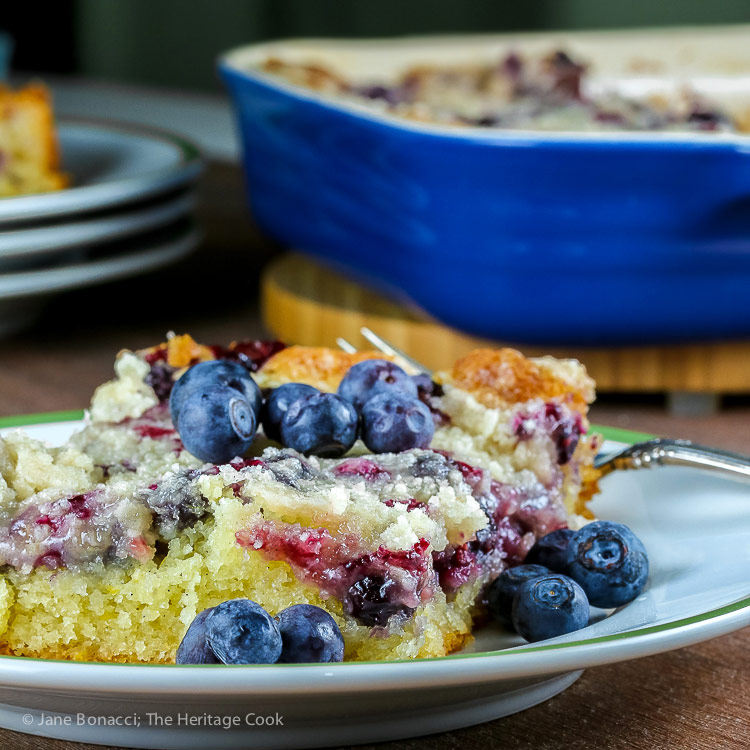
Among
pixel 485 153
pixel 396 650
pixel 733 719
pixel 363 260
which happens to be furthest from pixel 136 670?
pixel 363 260

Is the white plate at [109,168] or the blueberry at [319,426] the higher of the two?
the blueberry at [319,426]

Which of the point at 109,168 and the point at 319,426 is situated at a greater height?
the point at 319,426

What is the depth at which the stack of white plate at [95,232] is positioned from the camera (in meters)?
1.45

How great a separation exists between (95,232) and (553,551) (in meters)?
0.88

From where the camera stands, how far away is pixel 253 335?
171 centimetres

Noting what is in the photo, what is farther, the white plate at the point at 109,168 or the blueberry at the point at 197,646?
the white plate at the point at 109,168

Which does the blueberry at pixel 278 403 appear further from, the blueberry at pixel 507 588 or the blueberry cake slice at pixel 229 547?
the blueberry at pixel 507 588

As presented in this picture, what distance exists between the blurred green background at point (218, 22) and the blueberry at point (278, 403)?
3.42 meters

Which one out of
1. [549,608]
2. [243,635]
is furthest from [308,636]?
[549,608]

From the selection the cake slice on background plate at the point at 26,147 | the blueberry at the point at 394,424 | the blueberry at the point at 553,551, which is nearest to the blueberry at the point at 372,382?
the blueberry at the point at 394,424

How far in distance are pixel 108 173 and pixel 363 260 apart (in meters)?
0.52

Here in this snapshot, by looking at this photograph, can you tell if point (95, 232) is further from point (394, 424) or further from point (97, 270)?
point (394, 424)

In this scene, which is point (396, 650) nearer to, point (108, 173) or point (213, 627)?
point (213, 627)

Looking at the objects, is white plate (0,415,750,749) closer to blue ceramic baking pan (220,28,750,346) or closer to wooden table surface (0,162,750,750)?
wooden table surface (0,162,750,750)
